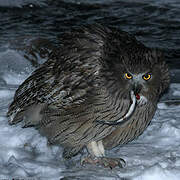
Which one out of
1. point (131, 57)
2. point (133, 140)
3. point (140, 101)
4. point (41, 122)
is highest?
point (131, 57)

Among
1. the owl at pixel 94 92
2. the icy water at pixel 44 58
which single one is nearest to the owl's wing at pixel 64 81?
the owl at pixel 94 92

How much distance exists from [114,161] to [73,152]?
0.43 meters

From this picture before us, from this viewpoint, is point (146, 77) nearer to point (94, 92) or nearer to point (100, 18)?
point (94, 92)

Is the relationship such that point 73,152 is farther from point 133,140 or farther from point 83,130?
point 133,140

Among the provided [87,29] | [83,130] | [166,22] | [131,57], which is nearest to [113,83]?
[131,57]

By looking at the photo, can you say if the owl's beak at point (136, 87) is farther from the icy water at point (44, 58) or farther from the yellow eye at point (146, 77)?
the icy water at point (44, 58)

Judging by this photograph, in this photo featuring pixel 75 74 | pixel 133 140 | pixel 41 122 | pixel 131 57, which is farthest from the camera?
pixel 133 140

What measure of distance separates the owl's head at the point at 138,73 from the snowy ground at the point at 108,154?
0.59 m

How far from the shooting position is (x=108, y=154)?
4.04 m

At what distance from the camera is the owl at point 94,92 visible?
345 centimetres

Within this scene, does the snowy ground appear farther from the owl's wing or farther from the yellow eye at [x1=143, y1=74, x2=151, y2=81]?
the yellow eye at [x1=143, y1=74, x2=151, y2=81]

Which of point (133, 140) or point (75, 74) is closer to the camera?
point (75, 74)

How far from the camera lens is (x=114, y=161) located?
3615 millimetres

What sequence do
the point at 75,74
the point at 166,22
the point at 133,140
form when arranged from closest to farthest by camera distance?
1. the point at 75,74
2. the point at 133,140
3. the point at 166,22
